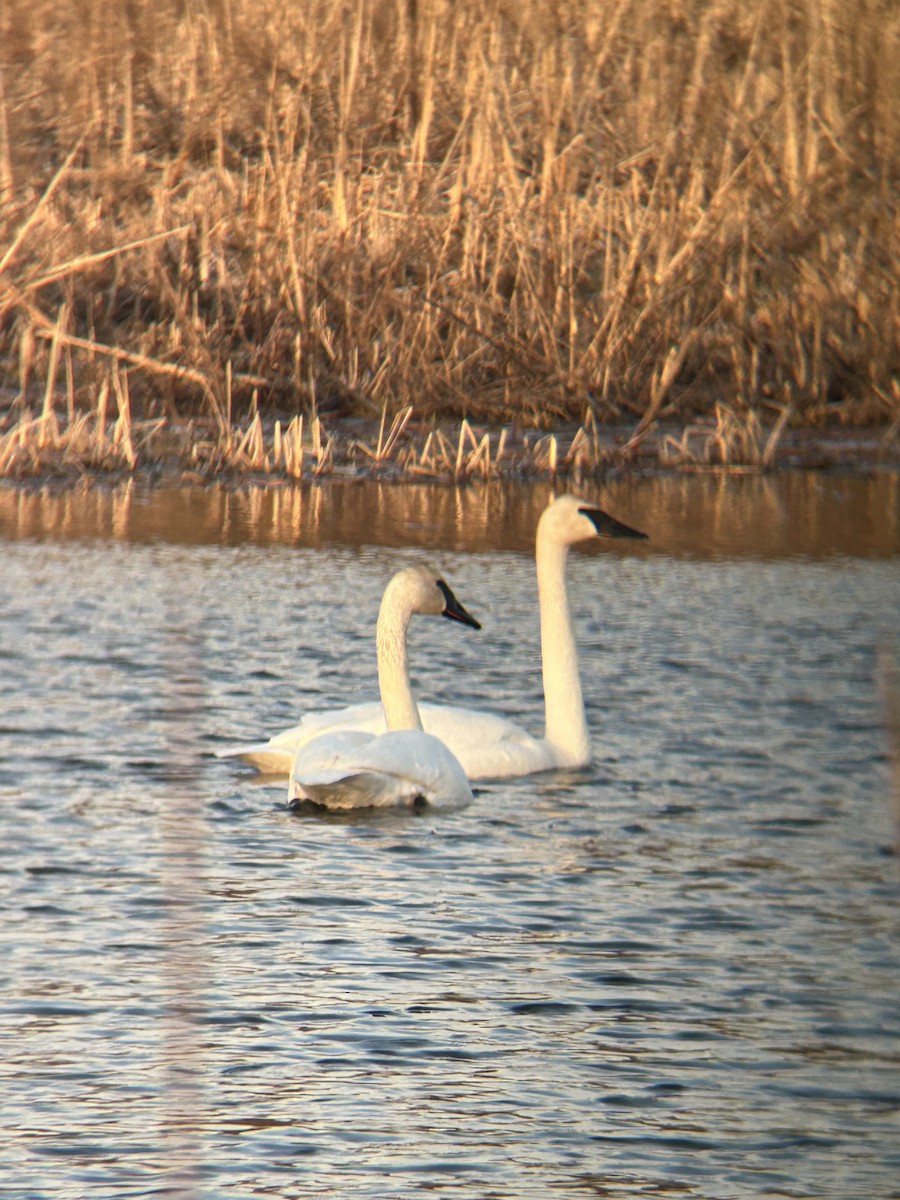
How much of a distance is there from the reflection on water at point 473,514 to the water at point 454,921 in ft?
4.95

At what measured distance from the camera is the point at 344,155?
1473 cm

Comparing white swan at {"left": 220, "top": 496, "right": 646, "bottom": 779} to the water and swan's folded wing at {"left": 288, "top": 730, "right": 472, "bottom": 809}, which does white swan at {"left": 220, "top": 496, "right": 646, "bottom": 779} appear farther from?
swan's folded wing at {"left": 288, "top": 730, "right": 472, "bottom": 809}

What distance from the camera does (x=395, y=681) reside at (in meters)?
Result: 7.19

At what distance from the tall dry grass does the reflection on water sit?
0.86 metres

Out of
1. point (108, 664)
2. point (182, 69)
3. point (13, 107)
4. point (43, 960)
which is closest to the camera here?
point (43, 960)

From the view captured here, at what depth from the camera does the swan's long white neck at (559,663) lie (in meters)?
7.43

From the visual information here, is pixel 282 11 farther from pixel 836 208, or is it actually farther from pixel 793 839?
pixel 793 839

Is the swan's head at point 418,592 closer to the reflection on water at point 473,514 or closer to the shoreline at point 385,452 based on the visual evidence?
the reflection on water at point 473,514

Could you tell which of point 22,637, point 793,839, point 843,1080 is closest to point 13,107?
point 22,637

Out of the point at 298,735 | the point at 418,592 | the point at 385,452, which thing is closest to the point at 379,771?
the point at 298,735

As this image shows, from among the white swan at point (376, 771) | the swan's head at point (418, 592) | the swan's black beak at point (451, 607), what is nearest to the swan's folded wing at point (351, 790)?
the white swan at point (376, 771)

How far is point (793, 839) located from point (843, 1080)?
78.0 inches

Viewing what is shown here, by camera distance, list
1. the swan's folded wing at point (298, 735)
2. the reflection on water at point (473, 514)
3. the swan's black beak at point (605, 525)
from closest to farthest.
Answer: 1. the swan's folded wing at point (298, 735)
2. the swan's black beak at point (605, 525)
3. the reflection on water at point (473, 514)

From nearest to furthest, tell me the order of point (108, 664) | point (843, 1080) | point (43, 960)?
point (843, 1080) → point (43, 960) → point (108, 664)
